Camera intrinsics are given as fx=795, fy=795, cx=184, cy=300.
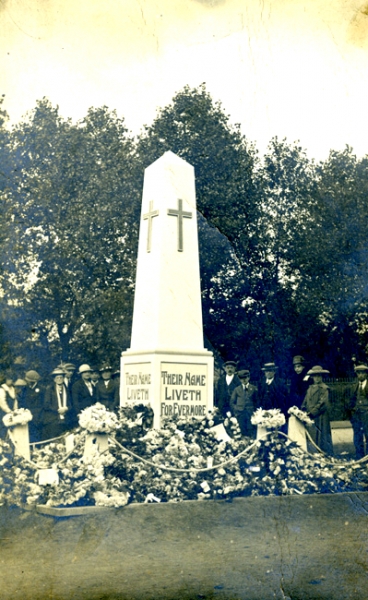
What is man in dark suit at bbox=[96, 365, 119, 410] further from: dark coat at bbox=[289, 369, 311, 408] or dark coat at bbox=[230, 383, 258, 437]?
dark coat at bbox=[289, 369, 311, 408]

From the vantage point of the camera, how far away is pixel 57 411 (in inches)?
448

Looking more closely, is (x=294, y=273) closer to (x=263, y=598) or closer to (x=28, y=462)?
(x=28, y=462)

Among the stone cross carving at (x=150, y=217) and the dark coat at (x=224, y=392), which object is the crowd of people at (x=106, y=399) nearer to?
the dark coat at (x=224, y=392)

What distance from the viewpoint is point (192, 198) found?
10031 millimetres

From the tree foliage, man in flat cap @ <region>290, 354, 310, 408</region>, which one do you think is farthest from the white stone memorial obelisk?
the tree foliage

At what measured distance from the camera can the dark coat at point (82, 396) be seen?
37.7ft

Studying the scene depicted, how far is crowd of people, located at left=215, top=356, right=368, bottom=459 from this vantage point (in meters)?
10.4

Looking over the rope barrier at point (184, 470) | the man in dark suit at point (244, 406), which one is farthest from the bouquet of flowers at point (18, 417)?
the man in dark suit at point (244, 406)

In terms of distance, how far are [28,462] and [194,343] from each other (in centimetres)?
250

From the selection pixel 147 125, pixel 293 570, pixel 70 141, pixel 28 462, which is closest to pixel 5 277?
pixel 70 141

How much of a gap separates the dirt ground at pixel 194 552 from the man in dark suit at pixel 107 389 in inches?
148

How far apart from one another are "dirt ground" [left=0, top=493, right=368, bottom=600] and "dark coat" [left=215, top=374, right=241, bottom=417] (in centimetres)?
315

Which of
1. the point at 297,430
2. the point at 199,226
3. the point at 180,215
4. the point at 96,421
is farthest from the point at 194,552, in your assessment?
the point at 199,226

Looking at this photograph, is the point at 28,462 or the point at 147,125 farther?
the point at 147,125
